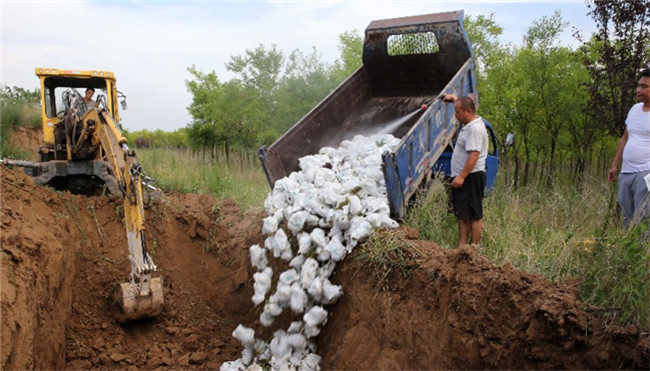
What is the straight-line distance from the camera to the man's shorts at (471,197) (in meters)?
5.07

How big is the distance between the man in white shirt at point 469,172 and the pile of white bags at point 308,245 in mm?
687

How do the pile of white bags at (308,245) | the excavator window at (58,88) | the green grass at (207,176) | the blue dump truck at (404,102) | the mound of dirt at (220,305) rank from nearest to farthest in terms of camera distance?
the mound of dirt at (220,305) → the pile of white bags at (308,245) → the blue dump truck at (404,102) → the excavator window at (58,88) → the green grass at (207,176)

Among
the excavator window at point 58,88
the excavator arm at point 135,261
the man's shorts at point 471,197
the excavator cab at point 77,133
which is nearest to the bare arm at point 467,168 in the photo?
the man's shorts at point 471,197

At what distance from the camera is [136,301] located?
5.31 meters

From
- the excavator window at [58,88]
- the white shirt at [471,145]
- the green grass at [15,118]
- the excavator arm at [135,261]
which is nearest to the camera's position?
the white shirt at [471,145]

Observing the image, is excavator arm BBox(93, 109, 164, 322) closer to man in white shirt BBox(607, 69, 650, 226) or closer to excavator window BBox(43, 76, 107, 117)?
excavator window BBox(43, 76, 107, 117)

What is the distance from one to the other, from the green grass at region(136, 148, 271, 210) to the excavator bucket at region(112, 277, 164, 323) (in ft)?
8.96

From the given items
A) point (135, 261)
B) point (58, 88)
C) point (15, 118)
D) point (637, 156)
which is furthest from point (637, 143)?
point (15, 118)

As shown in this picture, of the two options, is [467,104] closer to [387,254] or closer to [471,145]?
[471,145]

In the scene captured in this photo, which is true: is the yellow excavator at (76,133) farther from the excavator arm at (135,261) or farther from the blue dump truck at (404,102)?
the blue dump truck at (404,102)

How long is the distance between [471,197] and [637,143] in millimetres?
1662

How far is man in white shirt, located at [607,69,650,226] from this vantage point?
4973mm

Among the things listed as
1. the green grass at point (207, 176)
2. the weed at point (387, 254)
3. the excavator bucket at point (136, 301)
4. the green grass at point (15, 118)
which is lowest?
the excavator bucket at point (136, 301)

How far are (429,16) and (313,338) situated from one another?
5.03 metres
